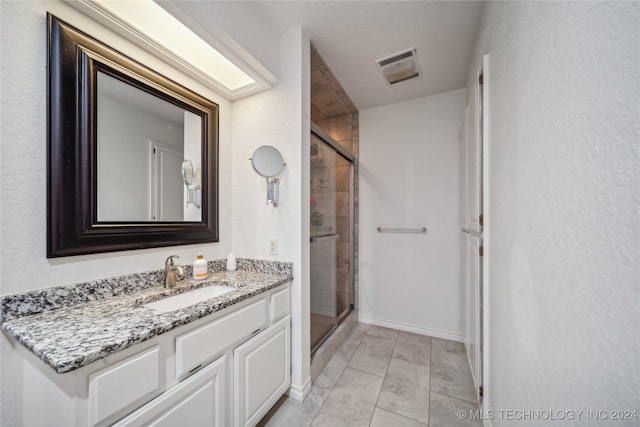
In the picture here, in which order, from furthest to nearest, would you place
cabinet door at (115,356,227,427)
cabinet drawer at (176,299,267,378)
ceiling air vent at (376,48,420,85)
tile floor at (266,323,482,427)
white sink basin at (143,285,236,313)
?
ceiling air vent at (376,48,420,85) < tile floor at (266,323,482,427) < white sink basin at (143,285,236,313) < cabinet drawer at (176,299,267,378) < cabinet door at (115,356,227,427)

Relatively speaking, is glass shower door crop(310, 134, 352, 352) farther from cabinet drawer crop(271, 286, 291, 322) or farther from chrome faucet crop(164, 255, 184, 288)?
chrome faucet crop(164, 255, 184, 288)

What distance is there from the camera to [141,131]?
1264 mm

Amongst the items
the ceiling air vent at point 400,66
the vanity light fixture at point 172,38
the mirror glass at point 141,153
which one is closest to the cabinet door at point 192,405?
the mirror glass at point 141,153

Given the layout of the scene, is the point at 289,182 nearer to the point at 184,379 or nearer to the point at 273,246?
the point at 273,246

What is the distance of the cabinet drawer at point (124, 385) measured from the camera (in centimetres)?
67

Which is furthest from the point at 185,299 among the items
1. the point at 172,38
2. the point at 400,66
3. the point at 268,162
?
the point at 400,66

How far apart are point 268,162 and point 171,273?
874 millimetres

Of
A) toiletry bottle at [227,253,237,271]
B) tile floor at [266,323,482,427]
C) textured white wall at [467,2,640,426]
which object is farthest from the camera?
toiletry bottle at [227,253,237,271]

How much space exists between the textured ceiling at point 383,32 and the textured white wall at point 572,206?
0.67 m

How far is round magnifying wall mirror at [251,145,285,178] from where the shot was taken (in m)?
1.53

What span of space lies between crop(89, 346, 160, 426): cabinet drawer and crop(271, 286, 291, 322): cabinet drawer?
25.3 inches

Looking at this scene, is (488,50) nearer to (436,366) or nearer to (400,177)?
(400,177)

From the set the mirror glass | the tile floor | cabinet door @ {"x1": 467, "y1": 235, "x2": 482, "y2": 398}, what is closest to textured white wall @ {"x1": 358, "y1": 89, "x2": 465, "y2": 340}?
the tile floor

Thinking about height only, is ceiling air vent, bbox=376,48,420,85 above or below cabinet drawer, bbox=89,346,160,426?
above
